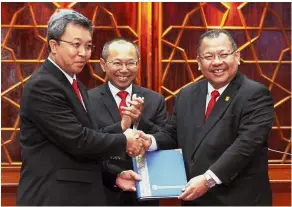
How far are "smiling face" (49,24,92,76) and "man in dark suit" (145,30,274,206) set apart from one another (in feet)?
1.89

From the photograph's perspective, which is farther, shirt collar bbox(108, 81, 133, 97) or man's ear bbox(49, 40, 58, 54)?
shirt collar bbox(108, 81, 133, 97)

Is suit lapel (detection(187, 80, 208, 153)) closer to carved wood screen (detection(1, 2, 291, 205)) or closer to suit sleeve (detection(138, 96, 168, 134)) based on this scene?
suit sleeve (detection(138, 96, 168, 134))

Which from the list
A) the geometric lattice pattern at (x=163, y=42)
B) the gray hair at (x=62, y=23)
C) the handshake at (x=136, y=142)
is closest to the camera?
the gray hair at (x=62, y=23)

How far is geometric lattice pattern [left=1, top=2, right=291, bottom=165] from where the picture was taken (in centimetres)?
392

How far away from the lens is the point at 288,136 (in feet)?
13.3

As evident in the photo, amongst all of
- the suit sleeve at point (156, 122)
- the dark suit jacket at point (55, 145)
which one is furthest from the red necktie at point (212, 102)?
the dark suit jacket at point (55, 145)

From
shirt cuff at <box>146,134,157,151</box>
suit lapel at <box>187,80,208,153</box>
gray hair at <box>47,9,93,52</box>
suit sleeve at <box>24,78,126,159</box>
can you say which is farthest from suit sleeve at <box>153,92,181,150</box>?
gray hair at <box>47,9,93,52</box>

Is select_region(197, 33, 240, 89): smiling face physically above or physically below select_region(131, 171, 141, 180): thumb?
above

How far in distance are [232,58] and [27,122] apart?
0.99 m

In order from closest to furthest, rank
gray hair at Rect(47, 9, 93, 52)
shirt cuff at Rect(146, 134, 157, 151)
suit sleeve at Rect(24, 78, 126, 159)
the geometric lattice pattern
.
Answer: suit sleeve at Rect(24, 78, 126, 159), gray hair at Rect(47, 9, 93, 52), shirt cuff at Rect(146, 134, 157, 151), the geometric lattice pattern

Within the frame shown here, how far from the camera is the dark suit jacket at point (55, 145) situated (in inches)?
88.9

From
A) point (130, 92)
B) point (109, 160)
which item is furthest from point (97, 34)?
point (109, 160)

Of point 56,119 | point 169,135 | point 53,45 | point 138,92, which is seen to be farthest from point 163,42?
point 56,119

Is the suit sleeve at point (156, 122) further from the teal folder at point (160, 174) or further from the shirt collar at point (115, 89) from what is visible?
the teal folder at point (160, 174)
